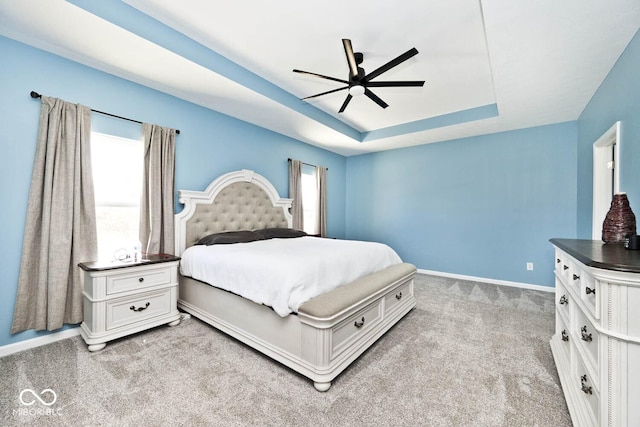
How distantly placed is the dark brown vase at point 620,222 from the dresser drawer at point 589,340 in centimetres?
64

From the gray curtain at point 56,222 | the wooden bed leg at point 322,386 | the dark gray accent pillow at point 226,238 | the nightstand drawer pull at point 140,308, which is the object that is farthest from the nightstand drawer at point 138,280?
the wooden bed leg at point 322,386

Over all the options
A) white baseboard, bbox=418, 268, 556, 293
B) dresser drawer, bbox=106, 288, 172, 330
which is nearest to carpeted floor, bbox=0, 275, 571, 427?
dresser drawer, bbox=106, 288, 172, 330

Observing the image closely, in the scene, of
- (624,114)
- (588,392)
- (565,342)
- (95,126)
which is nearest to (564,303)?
(565,342)

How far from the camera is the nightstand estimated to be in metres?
2.14

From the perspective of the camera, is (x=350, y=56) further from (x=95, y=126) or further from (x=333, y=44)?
(x=95, y=126)

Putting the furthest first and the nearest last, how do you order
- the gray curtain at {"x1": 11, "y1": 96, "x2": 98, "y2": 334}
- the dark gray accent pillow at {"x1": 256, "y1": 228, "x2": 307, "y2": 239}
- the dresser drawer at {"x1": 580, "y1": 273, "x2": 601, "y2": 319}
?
the dark gray accent pillow at {"x1": 256, "y1": 228, "x2": 307, "y2": 239}, the gray curtain at {"x1": 11, "y1": 96, "x2": 98, "y2": 334}, the dresser drawer at {"x1": 580, "y1": 273, "x2": 601, "y2": 319}

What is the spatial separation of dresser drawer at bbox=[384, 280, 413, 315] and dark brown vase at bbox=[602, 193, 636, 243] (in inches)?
62.6

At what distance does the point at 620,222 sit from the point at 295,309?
2173 millimetres

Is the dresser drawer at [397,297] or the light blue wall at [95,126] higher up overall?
the light blue wall at [95,126]

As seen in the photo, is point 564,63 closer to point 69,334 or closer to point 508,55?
point 508,55

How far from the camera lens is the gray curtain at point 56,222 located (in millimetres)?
2146

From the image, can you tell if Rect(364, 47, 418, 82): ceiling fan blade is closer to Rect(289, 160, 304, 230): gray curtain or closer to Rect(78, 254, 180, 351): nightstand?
Rect(289, 160, 304, 230): gray curtain

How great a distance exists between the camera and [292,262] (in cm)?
203

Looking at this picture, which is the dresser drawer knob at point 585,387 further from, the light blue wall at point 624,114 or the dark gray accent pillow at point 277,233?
the dark gray accent pillow at point 277,233
